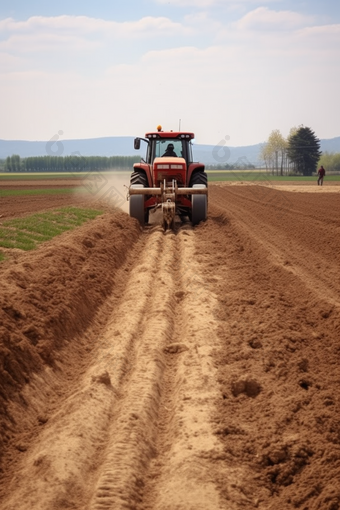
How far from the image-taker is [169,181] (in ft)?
57.6

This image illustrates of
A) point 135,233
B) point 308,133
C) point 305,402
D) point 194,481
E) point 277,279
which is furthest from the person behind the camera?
point 308,133

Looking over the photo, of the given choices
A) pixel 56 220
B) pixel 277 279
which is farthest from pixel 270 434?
pixel 56 220

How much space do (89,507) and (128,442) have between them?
864mm

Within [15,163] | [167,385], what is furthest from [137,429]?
[15,163]

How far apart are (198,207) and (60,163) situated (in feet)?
408

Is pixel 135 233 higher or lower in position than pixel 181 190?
lower

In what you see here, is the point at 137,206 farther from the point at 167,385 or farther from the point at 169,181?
the point at 167,385

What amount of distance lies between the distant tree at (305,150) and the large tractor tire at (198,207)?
76.1 m

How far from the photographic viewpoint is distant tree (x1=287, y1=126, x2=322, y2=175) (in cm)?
9038

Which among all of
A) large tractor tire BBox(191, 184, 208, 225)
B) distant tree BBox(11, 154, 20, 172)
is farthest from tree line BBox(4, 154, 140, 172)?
large tractor tire BBox(191, 184, 208, 225)

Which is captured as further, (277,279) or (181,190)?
(181,190)

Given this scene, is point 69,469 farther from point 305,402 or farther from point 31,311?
point 31,311

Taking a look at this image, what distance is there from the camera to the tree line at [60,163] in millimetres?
128250

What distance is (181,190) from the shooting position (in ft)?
54.9
